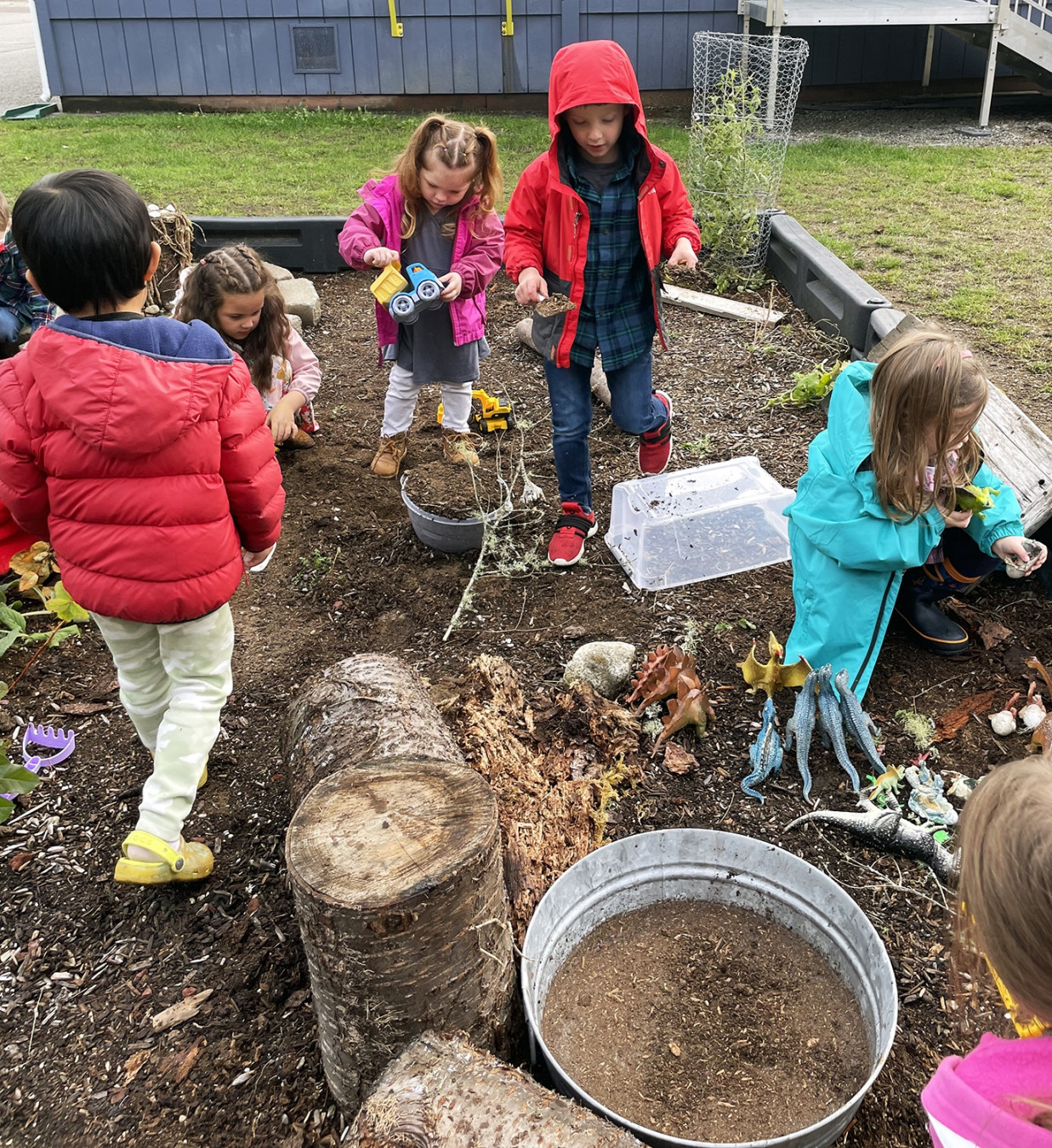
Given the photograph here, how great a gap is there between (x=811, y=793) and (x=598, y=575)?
1.18 metres

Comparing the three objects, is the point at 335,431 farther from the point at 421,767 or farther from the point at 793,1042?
the point at 793,1042

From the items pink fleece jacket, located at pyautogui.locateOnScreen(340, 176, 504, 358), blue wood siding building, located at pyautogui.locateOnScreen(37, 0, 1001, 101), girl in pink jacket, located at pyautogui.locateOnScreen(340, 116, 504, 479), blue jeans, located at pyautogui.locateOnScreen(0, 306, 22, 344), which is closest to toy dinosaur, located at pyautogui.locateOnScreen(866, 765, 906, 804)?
girl in pink jacket, located at pyautogui.locateOnScreen(340, 116, 504, 479)

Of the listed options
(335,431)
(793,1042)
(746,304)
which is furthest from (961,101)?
(793,1042)

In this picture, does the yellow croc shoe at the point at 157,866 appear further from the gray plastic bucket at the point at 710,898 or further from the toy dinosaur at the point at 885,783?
the toy dinosaur at the point at 885,783

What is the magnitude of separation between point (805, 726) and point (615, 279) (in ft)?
5.37

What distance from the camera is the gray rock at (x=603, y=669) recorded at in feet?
9.23

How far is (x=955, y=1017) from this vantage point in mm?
2002

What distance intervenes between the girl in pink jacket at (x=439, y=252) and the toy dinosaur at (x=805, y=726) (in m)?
1.64

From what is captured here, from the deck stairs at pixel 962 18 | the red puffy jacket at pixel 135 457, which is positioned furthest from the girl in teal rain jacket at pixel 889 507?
the deck stairs at pixel 962 18

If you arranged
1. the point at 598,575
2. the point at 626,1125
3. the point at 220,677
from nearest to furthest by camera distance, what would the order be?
the point at 626,1125 < the point at 220,677 < the point at 598,575

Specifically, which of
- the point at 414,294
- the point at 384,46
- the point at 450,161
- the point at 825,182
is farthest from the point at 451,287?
the point at 384,46

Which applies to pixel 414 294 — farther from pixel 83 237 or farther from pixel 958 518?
pixel 958 518

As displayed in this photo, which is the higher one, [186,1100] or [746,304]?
[746,304]

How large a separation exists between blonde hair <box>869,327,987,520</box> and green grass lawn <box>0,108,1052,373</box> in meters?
2.31
